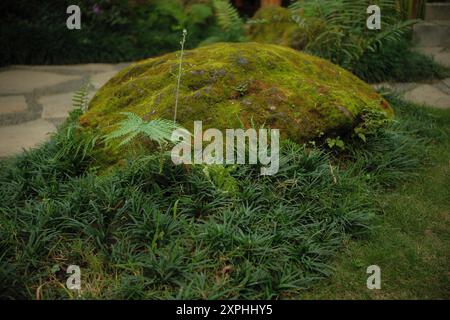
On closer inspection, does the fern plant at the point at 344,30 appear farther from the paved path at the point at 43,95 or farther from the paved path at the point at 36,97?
the paved path at the point at 36,97

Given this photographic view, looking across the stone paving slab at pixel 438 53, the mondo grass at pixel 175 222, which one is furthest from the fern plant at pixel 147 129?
the stone paving slab at pixel 438 53

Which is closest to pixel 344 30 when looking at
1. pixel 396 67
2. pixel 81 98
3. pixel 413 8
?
pixel 396 67

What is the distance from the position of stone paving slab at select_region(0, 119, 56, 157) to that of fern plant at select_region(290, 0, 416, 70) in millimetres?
2889

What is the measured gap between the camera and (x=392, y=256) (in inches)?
102

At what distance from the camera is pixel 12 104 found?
486 cm

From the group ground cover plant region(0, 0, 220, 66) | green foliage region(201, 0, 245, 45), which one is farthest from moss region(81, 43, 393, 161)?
ground cover plant region(0, 0, 220, 66)

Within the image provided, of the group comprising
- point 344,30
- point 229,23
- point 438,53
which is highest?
point 229,23

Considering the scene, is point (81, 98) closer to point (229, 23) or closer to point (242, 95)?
point (242, 95)

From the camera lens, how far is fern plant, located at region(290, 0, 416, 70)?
4879 millimetres

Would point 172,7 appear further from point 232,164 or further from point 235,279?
point 235,279

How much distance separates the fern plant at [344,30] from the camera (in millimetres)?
4879

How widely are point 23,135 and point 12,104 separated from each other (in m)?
0.92

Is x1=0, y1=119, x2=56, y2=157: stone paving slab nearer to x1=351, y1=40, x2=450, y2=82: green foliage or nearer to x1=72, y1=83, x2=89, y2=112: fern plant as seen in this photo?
x1=72, y1=83, x2=89, y2=112: fern plant

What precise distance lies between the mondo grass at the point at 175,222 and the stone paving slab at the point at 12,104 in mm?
1541
